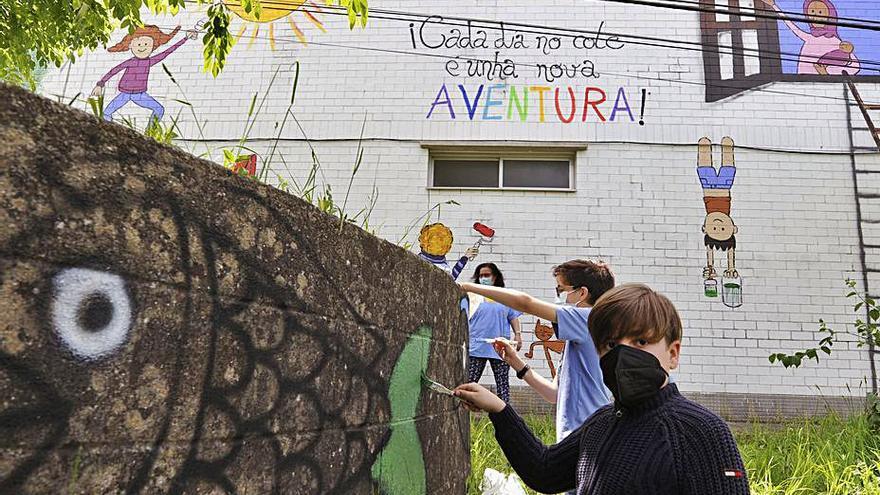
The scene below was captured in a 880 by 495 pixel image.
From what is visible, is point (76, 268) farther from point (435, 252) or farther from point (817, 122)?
point (817, 122)

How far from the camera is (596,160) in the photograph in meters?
7.68

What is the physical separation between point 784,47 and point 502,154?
3852mm

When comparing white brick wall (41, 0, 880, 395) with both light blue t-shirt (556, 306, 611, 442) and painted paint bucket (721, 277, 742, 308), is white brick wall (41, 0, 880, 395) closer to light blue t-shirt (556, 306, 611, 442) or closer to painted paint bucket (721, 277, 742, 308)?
painted paint bucket (721, 277, 742, 308)

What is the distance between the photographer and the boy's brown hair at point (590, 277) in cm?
287

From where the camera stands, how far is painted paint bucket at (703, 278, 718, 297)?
728 cm

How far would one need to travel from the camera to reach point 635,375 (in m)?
1.54

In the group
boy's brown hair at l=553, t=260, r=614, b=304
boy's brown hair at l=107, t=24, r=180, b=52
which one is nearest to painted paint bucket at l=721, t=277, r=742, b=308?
boy's brown hair at l=553, t=260, r=614, b=304

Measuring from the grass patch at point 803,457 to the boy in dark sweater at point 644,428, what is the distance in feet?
6.75

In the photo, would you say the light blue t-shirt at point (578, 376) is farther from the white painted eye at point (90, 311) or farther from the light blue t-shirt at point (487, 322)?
the light blue t-shirt at point (487, 322)

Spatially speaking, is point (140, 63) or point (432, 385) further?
point (140, 63)

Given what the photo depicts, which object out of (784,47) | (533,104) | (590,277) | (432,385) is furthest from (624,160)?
(432,385)

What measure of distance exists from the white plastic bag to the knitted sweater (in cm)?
174

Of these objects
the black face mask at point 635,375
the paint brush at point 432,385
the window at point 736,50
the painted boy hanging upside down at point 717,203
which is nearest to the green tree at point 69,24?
the paint brush at point 432,385

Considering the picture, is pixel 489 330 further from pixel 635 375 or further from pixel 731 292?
pixel 635 375
